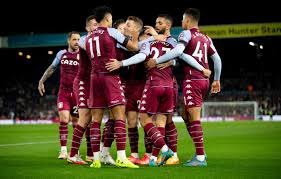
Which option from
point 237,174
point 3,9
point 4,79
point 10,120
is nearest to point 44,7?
point 3,9

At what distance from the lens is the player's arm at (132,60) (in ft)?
23.7

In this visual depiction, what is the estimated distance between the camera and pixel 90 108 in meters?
7.45

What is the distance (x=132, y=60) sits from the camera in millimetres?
7352

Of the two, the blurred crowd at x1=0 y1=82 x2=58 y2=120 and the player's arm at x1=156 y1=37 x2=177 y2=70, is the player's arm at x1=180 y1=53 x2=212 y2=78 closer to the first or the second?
the player's arm at x1=156 y1=37 x2=177 y2=70

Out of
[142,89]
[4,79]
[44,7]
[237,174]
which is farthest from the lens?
[4,79]

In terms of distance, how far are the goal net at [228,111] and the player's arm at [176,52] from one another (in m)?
28.9

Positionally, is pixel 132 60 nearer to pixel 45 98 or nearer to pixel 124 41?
pixel 124 41

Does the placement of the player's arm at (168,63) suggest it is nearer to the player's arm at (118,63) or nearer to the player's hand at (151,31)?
the player's hand at (151,31)

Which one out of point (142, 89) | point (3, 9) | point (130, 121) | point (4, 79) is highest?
point (3, 9)

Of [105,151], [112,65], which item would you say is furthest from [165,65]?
[105,151]

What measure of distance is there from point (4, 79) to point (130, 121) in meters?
38.9

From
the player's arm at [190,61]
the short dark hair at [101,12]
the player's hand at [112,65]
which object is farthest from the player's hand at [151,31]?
the player's hand at [112,65]

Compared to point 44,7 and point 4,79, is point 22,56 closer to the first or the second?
point 4,79

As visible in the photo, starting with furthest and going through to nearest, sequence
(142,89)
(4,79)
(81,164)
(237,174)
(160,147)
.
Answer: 1. (4,79)
2. (142,89)
3. (81,164)
4. (160,147)
5. (237,174)
